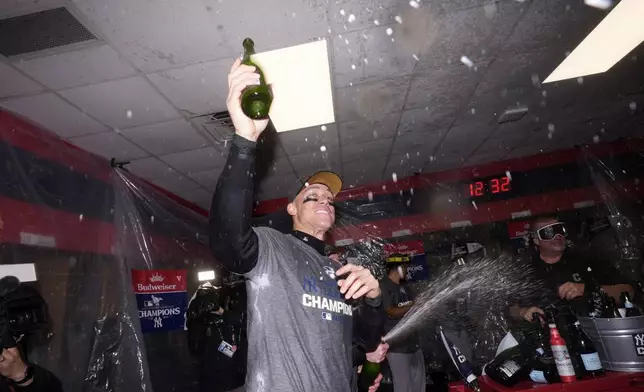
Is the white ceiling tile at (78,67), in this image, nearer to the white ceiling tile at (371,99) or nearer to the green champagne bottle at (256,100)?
the white ceiling tile at (371,99)

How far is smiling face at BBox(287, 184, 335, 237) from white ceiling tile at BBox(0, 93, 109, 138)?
10.8 feet

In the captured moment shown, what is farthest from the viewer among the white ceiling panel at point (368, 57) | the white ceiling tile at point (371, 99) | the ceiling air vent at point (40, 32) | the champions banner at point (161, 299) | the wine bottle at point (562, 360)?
the champions banner at point (161, 299)

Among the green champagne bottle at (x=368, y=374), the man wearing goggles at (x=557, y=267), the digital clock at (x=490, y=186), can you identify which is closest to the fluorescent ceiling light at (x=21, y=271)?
the green champagne bottle at (x=368, y=374)

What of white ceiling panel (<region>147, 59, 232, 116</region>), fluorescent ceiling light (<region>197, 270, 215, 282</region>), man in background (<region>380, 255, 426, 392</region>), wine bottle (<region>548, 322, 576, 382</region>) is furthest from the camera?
fluorescent ceiling light (<region>197, 270, 215, 282</region>)

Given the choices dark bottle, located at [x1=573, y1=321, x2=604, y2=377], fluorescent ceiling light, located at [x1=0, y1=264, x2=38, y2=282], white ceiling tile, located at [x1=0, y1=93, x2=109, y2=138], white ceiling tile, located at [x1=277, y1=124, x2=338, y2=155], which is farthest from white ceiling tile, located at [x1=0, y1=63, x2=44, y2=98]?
dark bottle, located at [x1=573, y1=321, x2=604, y2=377]

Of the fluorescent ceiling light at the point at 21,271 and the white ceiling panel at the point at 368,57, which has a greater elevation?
the white ceiling panel at the point at 368,57

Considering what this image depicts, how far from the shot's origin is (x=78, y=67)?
339 centimetres

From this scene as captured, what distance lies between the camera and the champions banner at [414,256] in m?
7.49

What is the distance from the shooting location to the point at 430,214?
775 cm

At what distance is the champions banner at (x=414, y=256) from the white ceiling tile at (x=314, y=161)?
2.18 m

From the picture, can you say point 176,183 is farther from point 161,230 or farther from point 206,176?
point 161,230

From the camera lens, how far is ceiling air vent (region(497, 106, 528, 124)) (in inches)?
216

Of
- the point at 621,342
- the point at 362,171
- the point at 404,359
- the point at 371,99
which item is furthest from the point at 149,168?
the point at 621,342

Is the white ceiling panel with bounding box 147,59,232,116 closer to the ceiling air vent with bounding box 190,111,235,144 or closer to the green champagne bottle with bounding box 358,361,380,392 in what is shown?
the ceiling air vent with bounding box 190,111,235,144
